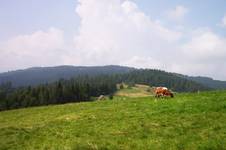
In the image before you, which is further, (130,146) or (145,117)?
(145,117)

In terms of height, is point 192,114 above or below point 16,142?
above

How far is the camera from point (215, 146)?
17.7m

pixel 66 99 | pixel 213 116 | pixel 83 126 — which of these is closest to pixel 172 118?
pixel 213 116

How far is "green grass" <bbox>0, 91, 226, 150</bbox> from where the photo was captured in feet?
63.2

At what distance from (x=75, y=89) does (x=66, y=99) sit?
562cm

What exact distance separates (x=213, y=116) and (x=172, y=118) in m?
2.69

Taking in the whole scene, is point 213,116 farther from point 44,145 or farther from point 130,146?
point 44,145

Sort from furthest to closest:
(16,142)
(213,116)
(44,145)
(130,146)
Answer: (213,116), (16,142), (44,145), (130,146)

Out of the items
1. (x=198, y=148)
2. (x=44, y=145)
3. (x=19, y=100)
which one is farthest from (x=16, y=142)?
(x=19, y=100)

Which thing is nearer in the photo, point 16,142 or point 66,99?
point 16,142

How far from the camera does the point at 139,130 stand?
2228 centimetres

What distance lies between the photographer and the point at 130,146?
19000 mm

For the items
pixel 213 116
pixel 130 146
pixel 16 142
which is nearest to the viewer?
pixel 130 146

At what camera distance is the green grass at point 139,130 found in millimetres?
19250
